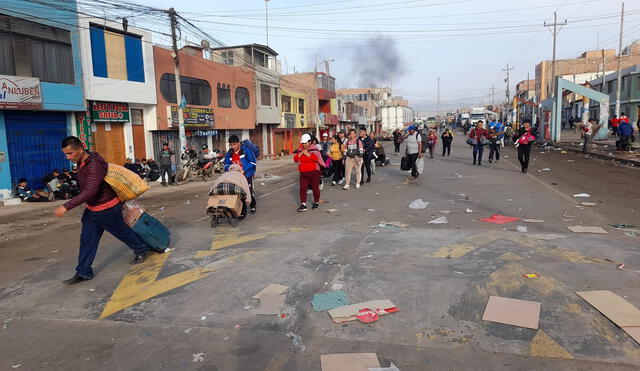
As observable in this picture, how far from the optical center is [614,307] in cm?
377

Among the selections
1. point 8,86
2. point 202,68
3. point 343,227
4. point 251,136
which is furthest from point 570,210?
point 251,136

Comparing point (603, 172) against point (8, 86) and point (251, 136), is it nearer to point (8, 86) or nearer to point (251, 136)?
point (8, 86)

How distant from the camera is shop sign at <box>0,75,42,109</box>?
13.2 m

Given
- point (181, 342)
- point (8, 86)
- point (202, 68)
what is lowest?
point (181, 342)

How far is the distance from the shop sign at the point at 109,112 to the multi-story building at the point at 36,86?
87 centimetres

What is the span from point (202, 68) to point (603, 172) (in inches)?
794

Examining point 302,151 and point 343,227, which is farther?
point 302,151

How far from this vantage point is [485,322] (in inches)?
144

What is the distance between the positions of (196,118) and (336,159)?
12704 millimetres

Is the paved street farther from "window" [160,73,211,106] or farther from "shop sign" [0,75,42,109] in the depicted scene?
"window" [160,73,211,106]

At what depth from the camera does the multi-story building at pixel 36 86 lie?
45.0ft

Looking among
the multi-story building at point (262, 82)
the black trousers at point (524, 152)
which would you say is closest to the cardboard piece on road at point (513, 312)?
the black trousers at point (524, 152)

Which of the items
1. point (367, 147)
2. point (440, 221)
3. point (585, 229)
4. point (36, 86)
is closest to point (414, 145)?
point (367, 147)

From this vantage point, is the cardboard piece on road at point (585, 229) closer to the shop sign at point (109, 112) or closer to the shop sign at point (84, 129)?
the shop sign at point (84, 129)
